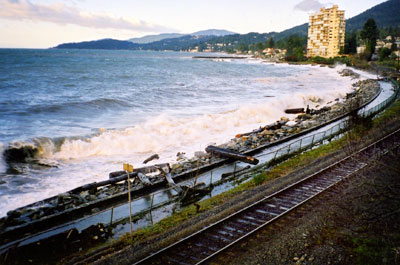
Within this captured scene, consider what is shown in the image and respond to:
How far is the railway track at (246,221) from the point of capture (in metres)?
8.88

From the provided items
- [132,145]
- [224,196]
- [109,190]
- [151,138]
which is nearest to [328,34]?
[151,138]

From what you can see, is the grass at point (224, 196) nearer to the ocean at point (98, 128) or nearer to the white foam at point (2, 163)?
the ocean at point (98, 128)

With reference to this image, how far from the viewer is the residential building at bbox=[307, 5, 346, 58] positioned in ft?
582

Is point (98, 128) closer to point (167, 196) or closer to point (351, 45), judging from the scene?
point (167, 196)

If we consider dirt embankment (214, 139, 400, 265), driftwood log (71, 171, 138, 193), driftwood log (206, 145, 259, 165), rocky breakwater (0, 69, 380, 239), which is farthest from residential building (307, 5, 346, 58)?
dirt embankment (214, 139, 400, 265)

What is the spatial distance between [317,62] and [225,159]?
151 meters

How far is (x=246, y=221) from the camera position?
10789 mm

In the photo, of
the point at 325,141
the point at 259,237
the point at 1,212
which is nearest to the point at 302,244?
the point at 259,237

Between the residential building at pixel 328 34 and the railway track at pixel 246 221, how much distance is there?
592 ft

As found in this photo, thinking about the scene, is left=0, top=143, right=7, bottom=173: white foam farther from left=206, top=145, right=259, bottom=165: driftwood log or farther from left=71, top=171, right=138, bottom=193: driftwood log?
left=206, top=145, right=259, bottom=165: driftwood log

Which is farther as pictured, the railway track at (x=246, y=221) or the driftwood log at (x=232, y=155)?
the driftwood log at (x=232, y=155)

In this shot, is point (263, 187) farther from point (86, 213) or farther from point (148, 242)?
point (86, 213)

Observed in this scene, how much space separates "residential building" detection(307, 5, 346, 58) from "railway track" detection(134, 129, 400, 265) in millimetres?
180350

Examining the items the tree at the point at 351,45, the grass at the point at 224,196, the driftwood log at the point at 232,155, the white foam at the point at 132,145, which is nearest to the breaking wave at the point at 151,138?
→ the white foam at the point at 132,145
